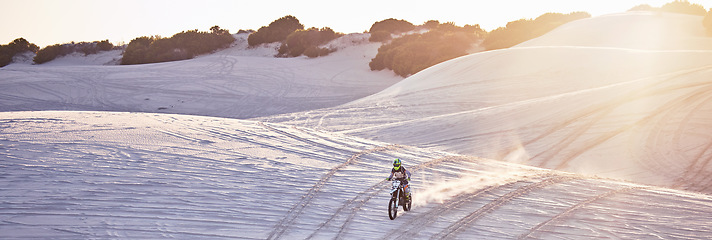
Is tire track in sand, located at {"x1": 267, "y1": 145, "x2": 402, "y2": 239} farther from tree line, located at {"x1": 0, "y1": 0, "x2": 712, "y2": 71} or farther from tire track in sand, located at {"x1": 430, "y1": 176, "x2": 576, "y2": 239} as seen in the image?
tree line, located at {"x1": 0, "y1": 0, "x2": 712, "y2": 71}

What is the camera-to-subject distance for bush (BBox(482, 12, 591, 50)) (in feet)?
143

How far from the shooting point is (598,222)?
27.9 ft

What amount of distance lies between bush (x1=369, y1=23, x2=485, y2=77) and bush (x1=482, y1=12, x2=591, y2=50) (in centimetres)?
183

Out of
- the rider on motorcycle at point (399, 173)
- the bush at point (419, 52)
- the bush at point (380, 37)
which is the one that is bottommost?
the rider on motorcycle at point (399, 173)

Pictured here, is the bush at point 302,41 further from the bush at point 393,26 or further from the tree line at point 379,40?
the bush at point 393,26

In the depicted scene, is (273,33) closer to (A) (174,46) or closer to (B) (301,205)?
(A) (174,46)

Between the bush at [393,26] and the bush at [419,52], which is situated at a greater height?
the bush at [393,26]

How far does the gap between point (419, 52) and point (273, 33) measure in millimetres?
20880

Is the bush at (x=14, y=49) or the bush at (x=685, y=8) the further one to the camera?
the bush at (x=14, y=49)

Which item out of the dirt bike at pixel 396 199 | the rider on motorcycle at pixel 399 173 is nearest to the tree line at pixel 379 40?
the dirt bike at pixel 396 199

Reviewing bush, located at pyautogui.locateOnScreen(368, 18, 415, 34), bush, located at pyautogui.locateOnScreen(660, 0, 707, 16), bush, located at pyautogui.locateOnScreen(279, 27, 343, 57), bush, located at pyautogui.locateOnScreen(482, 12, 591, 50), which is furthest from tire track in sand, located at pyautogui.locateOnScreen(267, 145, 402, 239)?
bush, located at pyautogui.locateOnScreen(368, 18, 415, 34)

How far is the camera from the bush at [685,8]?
44.7 metres

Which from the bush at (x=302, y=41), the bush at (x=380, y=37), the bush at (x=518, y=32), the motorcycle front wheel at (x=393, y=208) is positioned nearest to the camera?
the motorcycle front wheel at (x=393, y=208)

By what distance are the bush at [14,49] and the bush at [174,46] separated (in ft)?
30.4
